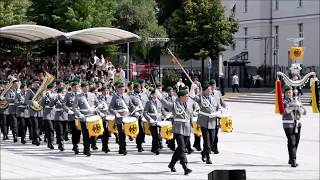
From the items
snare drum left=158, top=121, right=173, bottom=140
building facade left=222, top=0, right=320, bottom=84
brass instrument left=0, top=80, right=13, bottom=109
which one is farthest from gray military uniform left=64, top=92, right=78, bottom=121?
building facade left=222, top=0, right=320, bottom=84

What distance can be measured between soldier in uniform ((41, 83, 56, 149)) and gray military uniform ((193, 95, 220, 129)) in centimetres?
550

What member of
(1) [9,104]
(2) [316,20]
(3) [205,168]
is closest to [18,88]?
(1) [9,104]

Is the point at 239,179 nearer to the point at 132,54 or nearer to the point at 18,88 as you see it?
the point at 18,88

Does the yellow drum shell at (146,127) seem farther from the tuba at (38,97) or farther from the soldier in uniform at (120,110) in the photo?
the tuba at (38,97)

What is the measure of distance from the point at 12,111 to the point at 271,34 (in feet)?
125

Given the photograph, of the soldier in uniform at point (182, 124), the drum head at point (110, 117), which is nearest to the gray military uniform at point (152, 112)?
the drum head at point (110, 117)

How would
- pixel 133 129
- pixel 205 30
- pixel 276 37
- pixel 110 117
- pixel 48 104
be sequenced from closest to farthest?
pixel 133 129 → pixel 110 117 → pixel 48 104 → pixel 205 30 → pixel 276 37

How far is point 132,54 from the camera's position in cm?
5784

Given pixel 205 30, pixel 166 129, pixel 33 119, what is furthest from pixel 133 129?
pixel 205 30

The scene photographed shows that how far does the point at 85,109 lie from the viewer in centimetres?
1906

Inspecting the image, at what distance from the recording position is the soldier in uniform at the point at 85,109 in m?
18.8

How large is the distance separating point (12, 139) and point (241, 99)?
23051 millimetres

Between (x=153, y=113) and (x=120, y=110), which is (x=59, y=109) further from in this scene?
(x=153, y=113)

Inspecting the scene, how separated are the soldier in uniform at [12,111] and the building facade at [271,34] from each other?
103 ft
